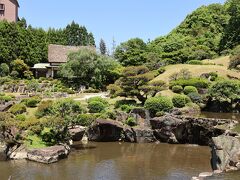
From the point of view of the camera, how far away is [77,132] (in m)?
33.5

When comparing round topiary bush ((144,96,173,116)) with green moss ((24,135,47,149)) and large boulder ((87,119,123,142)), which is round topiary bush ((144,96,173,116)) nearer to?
large boulder ((87,119,123,142))

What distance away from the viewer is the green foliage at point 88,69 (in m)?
59.0

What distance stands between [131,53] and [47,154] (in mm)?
44156

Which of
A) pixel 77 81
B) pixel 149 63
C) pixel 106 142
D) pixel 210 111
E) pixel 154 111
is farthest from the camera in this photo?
pixel 149 63

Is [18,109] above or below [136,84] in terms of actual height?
below

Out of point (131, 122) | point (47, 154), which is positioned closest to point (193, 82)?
point (131, 122)

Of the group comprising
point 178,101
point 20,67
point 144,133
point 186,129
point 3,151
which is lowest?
point 3,151

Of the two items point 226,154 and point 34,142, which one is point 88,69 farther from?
point 226,154

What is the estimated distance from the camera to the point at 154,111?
36.6 meters

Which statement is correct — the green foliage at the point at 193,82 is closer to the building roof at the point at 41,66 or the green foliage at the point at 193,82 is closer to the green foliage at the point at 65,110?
the green foliage at the point at 65,110

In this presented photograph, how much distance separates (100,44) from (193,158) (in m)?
116

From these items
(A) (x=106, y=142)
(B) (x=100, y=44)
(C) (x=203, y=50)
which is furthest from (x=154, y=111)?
(B) (x=100, y=44)

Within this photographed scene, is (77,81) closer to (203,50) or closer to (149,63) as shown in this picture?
(149,63)

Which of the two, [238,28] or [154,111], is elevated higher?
[238,28]
